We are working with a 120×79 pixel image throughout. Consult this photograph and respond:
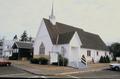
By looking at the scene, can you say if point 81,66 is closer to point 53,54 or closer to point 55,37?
point 53,54

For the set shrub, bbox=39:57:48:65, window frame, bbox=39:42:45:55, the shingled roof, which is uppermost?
the shingled roof

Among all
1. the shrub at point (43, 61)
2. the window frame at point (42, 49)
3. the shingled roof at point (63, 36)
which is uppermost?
the shingled roof at point (63, 36)

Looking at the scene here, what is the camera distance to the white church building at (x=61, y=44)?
34.9 metres

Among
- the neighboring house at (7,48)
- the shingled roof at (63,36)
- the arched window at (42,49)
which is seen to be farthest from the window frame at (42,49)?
the neighboring house at (7,48)

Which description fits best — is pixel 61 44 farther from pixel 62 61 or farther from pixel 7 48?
pixel 7 48

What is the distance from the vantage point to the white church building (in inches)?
1373

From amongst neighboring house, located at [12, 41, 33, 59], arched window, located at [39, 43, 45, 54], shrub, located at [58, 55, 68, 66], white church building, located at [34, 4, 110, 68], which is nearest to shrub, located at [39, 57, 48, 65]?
white church building, located at [34, 4, 110, 68]

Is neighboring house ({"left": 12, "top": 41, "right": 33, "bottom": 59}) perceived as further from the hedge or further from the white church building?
the hedge

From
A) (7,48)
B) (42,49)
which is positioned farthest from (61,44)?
(7,48)

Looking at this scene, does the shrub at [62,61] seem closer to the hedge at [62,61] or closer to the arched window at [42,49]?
the hedge at [62,61]

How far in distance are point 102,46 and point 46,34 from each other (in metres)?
17.5

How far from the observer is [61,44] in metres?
35.6

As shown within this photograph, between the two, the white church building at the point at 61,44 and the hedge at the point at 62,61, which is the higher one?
the white church building at the point at 61,44

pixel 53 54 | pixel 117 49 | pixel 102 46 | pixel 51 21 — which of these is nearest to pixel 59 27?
pixel 51 21
